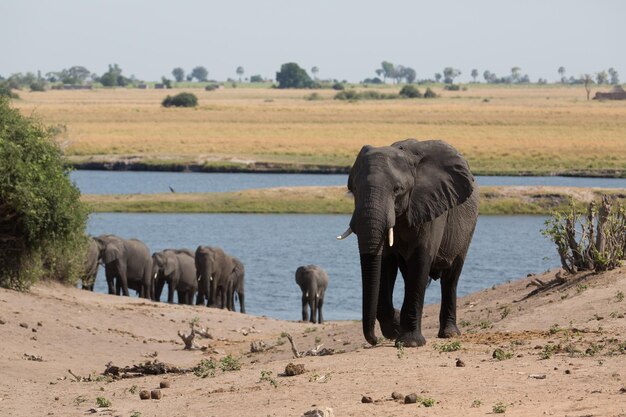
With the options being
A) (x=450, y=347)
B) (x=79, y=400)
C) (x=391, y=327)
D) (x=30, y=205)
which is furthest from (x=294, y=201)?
(x=79, y=400)

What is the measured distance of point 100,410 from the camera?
11.4 meters

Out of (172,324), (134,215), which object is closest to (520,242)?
(134,215)

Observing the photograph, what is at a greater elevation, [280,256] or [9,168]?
[9,168]

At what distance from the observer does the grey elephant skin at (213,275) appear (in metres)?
27.3

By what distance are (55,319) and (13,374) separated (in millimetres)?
4154

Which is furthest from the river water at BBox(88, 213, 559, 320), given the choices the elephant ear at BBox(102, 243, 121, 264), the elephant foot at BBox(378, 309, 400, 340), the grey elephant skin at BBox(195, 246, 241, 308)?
the elephant foot at BBox(378, 309, 400, 340)

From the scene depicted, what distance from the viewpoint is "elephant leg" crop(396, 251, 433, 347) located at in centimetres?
1272

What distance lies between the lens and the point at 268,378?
453 inches

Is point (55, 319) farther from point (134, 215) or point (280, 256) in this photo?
point (134, 215)

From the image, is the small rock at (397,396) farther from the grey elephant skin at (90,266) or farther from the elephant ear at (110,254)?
the elephant ear at (110,254)

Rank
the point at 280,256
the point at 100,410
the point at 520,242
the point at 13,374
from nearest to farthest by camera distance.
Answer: the point at 100,410 < the point at 13,374 < the point at 280,256 < the point at 520,242

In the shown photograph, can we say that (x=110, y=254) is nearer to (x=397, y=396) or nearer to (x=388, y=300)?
(x=388, y=300)

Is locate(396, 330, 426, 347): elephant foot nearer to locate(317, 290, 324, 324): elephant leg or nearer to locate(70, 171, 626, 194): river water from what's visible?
locate(317, 290, 324, 324): elephant leg

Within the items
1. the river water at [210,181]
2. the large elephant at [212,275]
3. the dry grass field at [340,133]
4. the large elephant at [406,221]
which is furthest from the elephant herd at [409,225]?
the dry grass field at [340,133]
